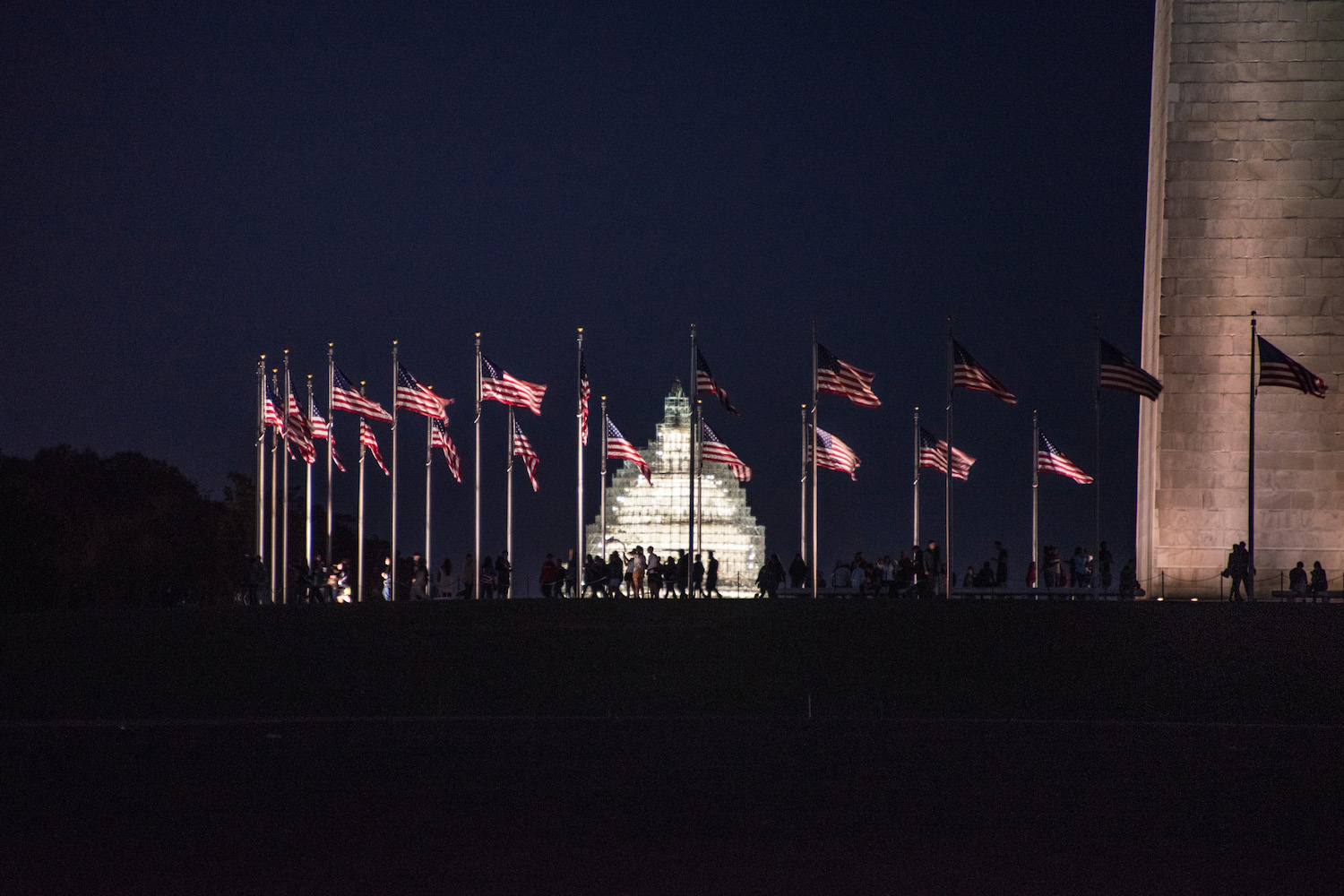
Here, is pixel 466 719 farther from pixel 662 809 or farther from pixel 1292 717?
pixel 1292 717

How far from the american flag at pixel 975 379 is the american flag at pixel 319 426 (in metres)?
17.2

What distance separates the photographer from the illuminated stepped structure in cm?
9919

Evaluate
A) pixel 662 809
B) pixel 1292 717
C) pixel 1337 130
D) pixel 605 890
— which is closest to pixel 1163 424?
pixel 1337 130

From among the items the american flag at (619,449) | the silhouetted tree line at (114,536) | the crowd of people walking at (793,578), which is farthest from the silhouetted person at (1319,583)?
the silhouetted tree line at (114,536)

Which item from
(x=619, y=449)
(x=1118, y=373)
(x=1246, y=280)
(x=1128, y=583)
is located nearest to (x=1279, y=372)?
(x=1118, y=373)

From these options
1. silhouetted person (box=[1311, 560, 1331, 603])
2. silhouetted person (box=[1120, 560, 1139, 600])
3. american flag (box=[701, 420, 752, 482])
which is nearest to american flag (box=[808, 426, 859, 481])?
american flag (box=[701, 420, 752, 482])

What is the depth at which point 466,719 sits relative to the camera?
20.5 meters

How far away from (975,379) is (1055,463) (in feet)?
18.0

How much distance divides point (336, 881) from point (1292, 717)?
1571 cm

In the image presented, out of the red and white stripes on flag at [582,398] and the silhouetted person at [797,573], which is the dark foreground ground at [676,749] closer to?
the red and white stripes on flag at [582,398]

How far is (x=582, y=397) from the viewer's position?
1566 inches

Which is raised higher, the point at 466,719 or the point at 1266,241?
the point at 1266,241

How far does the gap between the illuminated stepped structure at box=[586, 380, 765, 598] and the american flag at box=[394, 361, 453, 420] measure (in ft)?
187

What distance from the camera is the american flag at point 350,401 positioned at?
3956cm
